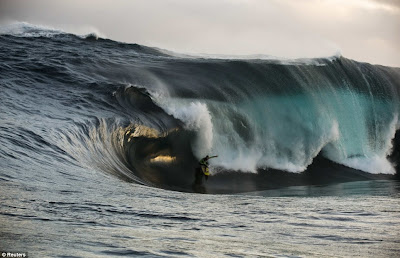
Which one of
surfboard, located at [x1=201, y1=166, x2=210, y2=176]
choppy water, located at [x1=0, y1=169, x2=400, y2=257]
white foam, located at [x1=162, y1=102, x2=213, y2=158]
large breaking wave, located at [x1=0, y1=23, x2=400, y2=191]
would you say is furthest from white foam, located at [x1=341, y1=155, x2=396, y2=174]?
choppy water, located at [x1=0, y1=169, x2=400, y2=257]

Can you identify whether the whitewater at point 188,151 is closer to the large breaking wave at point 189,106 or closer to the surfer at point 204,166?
the large breaking wave at point 189,106

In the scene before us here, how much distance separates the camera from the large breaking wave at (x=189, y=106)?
14982 mm

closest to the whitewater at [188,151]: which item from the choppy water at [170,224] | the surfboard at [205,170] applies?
the choppy water at [170,224]

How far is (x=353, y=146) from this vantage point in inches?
866

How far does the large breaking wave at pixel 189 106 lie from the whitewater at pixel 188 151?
5cm

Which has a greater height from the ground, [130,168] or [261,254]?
[130,168]

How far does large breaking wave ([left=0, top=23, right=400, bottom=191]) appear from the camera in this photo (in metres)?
15.0

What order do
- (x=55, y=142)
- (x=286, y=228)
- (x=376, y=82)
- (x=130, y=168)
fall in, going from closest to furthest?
(x=286, y=228) < (x=55, y=142) < (x=130, y=168) < (x=376, y=82)

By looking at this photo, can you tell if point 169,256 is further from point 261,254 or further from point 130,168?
point 130,168

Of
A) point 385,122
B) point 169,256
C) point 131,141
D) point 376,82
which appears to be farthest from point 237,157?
point 169,256

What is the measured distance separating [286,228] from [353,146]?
14844 millimetres

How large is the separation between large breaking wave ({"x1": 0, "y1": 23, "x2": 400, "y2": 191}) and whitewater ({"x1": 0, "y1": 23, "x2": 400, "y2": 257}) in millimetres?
55

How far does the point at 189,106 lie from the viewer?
59.0ft

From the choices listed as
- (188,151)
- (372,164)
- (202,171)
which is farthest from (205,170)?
(372,164)
